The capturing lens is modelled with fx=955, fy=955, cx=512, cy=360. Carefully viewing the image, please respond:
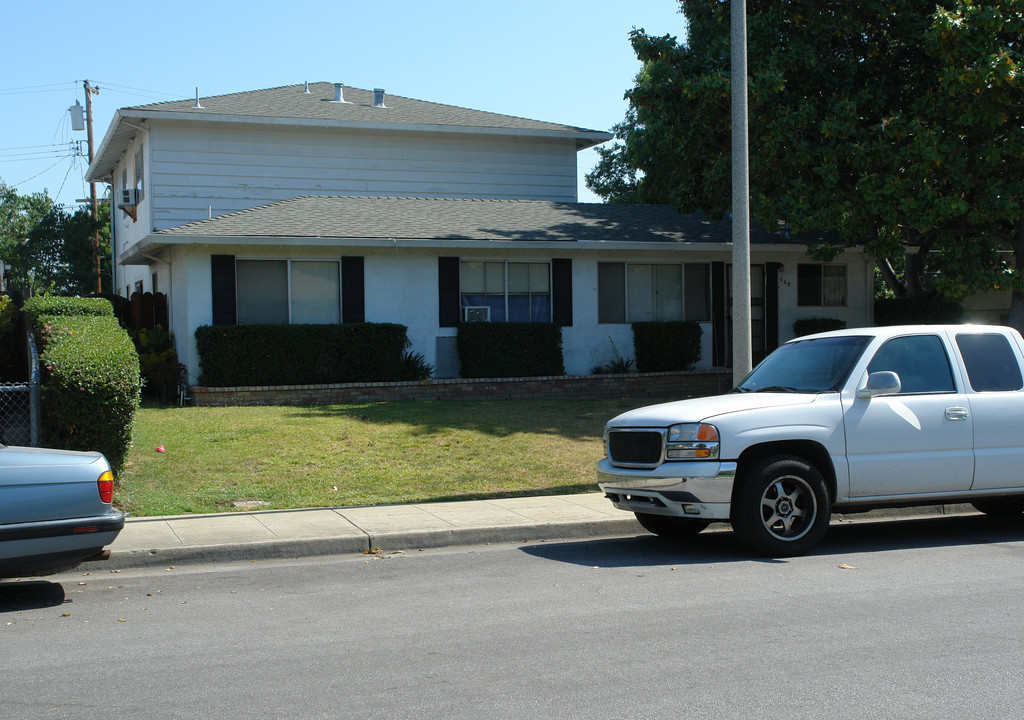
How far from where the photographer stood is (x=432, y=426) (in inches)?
569

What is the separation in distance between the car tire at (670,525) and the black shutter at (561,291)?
11.4m

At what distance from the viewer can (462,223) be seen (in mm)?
20531

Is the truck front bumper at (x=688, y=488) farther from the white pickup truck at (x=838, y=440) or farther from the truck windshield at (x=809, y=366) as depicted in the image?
the truck windshield at (x=809, y=366)

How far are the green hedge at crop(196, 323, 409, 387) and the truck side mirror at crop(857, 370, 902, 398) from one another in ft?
39.0

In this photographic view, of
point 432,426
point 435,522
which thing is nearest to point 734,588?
point 435,522

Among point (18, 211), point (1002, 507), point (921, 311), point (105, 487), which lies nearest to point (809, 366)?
point (1002, 507)

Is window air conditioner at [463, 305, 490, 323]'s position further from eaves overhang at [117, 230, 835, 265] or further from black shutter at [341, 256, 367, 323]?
black shutter at [341, 256, 367, 323]

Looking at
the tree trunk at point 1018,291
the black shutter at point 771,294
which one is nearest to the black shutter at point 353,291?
the black shutter at point 771,294

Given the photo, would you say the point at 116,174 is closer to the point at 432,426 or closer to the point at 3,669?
the point at 432,426

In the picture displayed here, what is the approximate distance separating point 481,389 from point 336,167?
894cm

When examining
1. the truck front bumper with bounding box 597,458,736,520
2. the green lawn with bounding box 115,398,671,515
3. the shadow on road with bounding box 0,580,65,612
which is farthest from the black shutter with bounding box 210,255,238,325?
the truck front bumper with bounding box 597,458,736,520

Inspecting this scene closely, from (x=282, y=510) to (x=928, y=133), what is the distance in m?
12.6

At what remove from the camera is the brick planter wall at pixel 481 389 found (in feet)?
56.9

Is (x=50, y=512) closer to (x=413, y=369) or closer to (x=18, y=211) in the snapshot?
(x=413, y=369)
